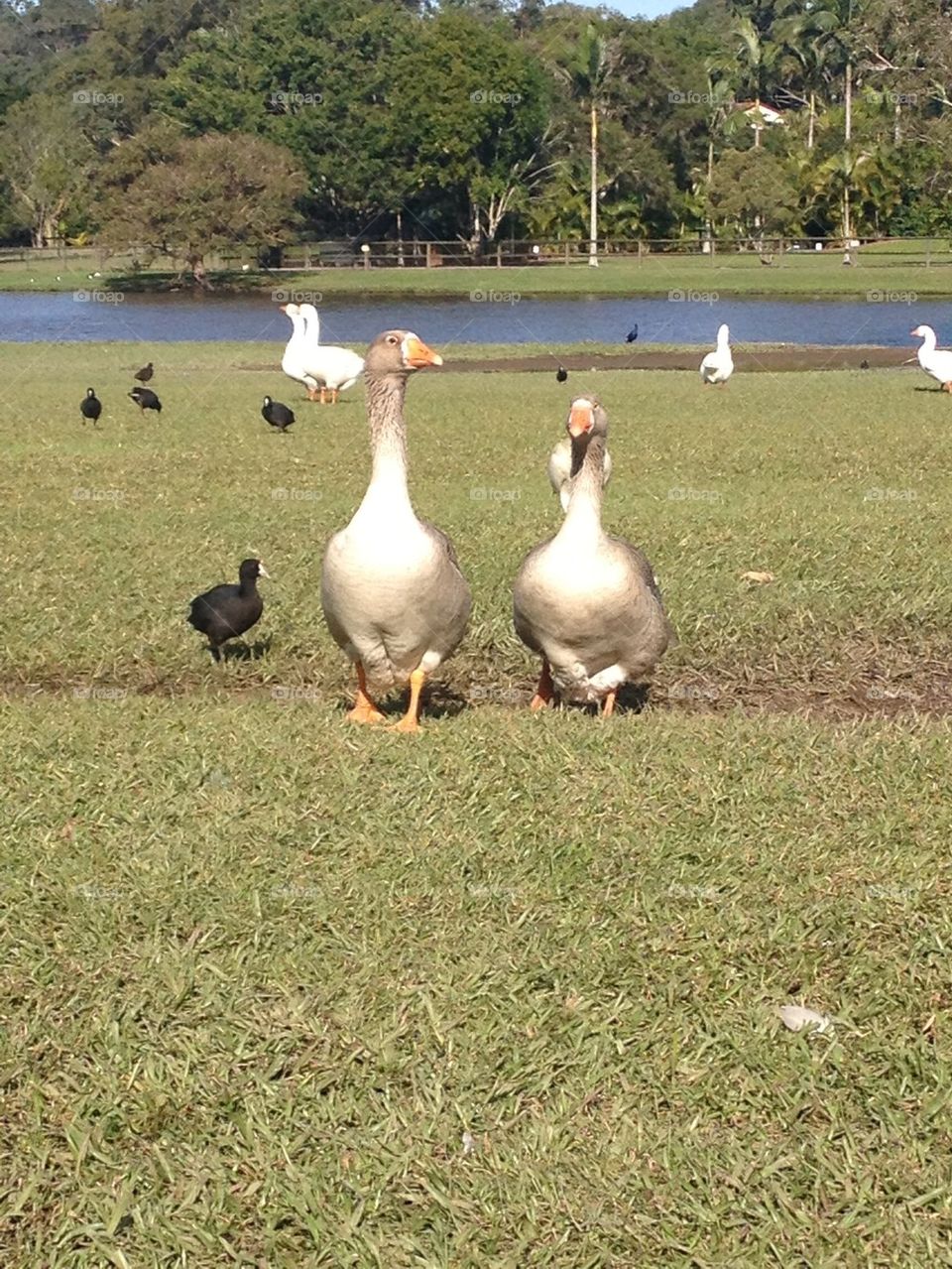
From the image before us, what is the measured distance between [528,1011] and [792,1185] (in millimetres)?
876

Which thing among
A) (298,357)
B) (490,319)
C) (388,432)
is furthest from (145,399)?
(490,319)

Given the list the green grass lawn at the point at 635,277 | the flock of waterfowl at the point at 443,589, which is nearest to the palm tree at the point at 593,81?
the green grass lawn at the point at 635,277

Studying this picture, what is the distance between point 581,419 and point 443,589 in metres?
1.04

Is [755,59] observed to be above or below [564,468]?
above

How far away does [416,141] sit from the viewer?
61406 mm

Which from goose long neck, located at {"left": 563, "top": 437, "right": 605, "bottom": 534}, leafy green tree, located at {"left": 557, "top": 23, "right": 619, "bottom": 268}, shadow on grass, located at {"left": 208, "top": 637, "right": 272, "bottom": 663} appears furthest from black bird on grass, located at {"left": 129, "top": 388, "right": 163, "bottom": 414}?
leafy green tree, located at {"left": 557, "top": 23, "right": 619, "bottom": 268}

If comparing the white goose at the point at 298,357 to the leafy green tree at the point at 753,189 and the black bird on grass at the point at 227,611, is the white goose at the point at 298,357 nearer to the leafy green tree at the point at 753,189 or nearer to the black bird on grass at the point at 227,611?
the black bird on grass at the point at 227,611

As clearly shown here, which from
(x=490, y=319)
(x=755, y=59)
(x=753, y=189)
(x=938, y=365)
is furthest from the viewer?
(x=755, y=59)

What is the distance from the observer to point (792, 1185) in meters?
3.62

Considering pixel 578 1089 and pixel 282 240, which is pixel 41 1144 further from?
pixel 282 240

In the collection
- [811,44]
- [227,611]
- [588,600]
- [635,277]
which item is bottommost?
[227,611]

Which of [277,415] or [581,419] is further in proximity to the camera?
[277,415]

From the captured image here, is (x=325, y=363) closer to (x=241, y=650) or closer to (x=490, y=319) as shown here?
(x=241, y=650)

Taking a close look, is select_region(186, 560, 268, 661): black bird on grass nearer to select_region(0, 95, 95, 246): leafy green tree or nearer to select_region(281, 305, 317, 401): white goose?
select_region(281, 305, 317, 401): white goose
